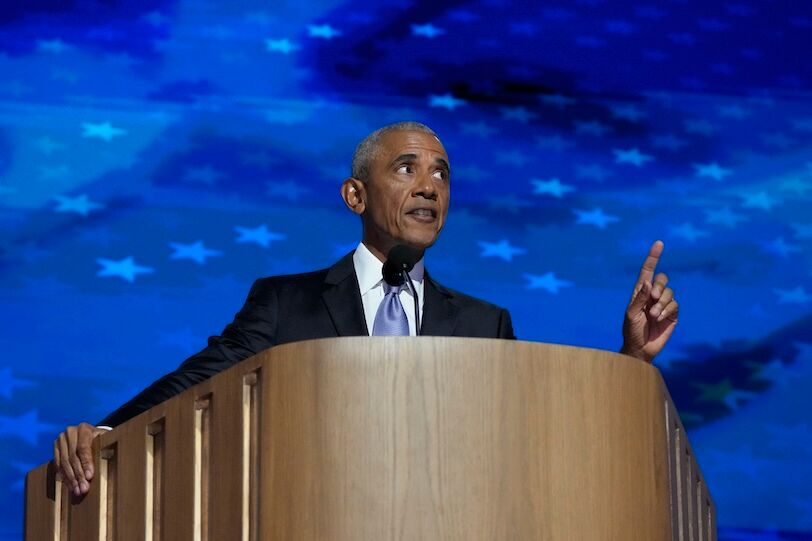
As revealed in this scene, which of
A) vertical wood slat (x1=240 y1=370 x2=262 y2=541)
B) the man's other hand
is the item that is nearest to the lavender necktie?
the man's other hand

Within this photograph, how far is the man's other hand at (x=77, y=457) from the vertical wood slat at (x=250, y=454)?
0.42 metres

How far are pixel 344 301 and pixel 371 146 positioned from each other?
40 cm

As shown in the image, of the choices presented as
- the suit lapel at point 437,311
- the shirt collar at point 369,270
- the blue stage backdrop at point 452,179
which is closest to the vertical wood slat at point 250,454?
the suit lapel at point 437,311

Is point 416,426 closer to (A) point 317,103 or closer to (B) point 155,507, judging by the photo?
(B) point 155,507

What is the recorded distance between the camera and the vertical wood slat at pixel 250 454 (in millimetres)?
2182

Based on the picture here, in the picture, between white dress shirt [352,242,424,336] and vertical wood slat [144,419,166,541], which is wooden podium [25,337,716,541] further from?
white dress shirt [352,242,424,336]

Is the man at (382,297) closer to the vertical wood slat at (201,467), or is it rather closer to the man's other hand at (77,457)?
the man's other hand at (77,457)

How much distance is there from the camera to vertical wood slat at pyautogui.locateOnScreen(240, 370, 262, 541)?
218 cm

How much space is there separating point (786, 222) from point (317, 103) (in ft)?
4.37

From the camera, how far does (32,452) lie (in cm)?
396

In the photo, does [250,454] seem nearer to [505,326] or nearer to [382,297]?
[382,297]

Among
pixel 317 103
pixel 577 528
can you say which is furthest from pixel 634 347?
pixel 317 103

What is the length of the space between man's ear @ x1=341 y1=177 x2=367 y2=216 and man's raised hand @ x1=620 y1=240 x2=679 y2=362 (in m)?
0.73

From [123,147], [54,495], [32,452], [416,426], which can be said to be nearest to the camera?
[416,426]
